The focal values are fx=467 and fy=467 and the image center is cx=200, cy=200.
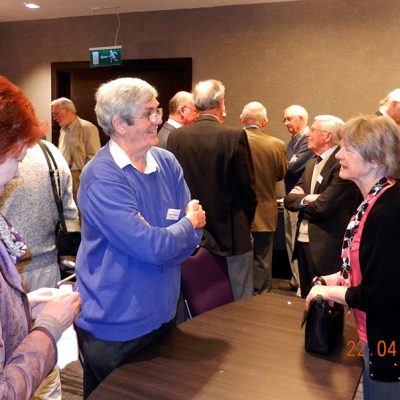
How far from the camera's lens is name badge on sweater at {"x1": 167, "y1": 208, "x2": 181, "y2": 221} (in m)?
1.65

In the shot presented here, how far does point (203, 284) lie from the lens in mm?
2092

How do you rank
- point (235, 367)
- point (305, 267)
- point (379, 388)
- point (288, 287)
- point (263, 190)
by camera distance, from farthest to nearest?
point (288, 287) < point (263, 190) < point (305, 267) < point (379, 388) < point (235, 367)

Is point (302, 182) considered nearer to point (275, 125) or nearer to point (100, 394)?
point (275, 125)

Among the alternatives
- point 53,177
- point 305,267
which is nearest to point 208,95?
point 53,177

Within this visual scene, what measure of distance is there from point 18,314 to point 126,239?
46 cm

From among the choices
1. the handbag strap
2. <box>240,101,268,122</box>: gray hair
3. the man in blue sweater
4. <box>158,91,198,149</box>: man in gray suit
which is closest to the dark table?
the man in blue sweater

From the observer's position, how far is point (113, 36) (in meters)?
6.25

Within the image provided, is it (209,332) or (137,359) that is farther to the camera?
(209,332)

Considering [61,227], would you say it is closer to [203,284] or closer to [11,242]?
[203,284]

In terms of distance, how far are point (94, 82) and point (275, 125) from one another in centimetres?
281

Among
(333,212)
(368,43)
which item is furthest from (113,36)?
(333,212)

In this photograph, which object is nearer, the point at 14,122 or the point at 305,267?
the point at 14,122

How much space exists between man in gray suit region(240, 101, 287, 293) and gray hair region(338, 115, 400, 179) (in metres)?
2.18

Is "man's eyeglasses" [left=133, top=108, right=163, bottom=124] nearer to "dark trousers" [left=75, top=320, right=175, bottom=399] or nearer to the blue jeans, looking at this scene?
"dark trousers" [left=75, top=320, right=175, bottom=399]
